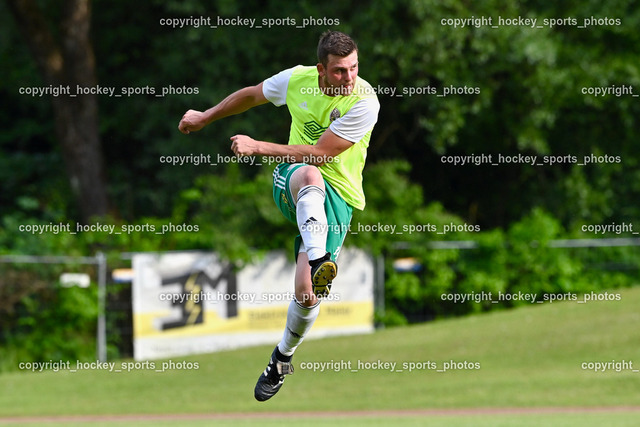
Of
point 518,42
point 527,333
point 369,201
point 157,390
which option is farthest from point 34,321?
point 518,42

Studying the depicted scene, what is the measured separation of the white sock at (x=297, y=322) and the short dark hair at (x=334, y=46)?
6.13 ft

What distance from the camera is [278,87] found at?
7246 mm

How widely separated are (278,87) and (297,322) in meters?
1.80

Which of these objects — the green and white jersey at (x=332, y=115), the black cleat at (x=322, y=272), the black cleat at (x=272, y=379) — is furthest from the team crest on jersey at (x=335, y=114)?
the black cleat at (x=272, y=379)

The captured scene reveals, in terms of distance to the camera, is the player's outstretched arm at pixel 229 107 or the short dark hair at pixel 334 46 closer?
the short dark hair at pixel 334 46

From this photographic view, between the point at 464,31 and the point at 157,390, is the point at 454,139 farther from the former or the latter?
the point at 157,390

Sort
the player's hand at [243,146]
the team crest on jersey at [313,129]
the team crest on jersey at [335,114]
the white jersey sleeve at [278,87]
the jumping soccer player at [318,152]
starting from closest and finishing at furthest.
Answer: the player's hand at [243,146] < the jumping soccer player at [318,152] < the team crest on jersey at [335,114] < the team crest on jersey at [313,129] < the white jersey sleeve at [278,87]

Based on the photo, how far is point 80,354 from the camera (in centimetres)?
1681

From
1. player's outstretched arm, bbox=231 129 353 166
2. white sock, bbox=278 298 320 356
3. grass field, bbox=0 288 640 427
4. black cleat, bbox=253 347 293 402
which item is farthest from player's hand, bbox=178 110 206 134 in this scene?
grass field, bbox=0 288 640 427

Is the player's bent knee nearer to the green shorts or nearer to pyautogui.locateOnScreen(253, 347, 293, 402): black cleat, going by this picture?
the green shorts

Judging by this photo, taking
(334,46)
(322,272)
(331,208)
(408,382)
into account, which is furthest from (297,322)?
(408,382)

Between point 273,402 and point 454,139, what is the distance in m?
6.98

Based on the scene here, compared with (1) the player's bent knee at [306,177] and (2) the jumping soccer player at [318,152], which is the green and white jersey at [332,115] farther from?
(1) the player's bent knee at [306,177]

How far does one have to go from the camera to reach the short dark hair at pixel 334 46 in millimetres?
6629
